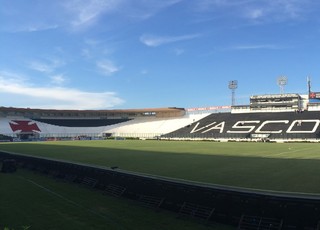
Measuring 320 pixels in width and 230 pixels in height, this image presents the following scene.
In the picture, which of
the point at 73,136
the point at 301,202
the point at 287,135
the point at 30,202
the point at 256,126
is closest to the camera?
the point at 301,202

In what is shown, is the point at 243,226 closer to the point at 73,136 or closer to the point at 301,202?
the point at 301,202

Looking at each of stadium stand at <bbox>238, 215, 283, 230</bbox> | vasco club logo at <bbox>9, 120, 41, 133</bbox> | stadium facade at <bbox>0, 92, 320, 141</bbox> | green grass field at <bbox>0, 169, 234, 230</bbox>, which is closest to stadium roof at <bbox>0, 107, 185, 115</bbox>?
stadium facade at <bbox>0, 92, 320, 141</bbox>

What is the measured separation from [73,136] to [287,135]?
63.1 m

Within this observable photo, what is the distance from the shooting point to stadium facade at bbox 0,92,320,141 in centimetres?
7856

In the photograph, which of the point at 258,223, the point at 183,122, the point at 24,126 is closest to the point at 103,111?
the point at 24,126

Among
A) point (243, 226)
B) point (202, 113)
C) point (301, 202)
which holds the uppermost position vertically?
point (202, 113)

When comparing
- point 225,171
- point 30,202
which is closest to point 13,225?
point 30,202

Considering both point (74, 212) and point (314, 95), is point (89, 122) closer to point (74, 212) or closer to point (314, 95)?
point (314, 95)

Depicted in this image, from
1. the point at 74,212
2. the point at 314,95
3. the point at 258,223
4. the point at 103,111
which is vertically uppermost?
the point at 314,95

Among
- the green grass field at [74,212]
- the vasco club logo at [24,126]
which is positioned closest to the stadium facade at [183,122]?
the vasco club logo at [24,126]

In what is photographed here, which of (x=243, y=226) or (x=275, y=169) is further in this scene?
(x=275, y=169)

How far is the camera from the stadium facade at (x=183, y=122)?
258 feet

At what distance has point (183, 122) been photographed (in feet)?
350

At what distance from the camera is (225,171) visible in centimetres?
2261
